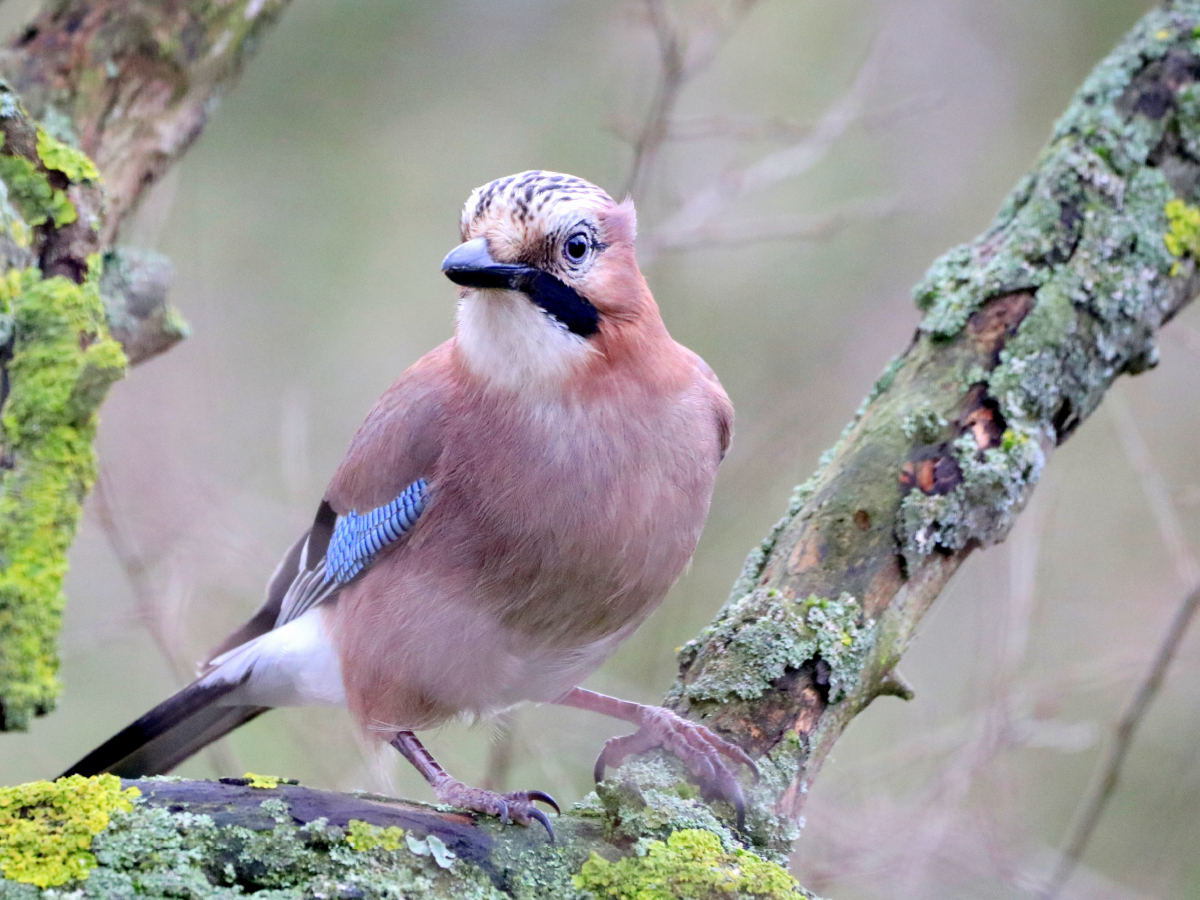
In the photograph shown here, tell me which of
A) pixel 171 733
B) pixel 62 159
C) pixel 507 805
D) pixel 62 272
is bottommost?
pixel 171 733

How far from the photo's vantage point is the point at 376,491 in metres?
3.21

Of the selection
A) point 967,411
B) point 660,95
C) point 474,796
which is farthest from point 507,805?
point 660,95

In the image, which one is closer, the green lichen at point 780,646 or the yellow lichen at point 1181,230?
the green lichen at point 780,646

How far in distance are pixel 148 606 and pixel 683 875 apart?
2.78 metres

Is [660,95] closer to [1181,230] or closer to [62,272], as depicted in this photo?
[1181,230]

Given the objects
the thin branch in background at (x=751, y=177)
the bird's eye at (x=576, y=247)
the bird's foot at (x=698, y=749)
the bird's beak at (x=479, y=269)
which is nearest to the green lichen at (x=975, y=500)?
the bird's foot at (x=698, y=749)

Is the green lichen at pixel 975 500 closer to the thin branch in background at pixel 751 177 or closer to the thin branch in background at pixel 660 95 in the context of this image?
the thin branch in background at pixel 660 95

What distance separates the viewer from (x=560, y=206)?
2787 millimetres

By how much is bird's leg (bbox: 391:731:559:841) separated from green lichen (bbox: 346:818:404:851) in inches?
11.7

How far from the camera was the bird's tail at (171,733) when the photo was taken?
3.17 metres

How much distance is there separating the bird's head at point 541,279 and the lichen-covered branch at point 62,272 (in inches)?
44.2

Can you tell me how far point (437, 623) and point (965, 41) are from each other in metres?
5.49

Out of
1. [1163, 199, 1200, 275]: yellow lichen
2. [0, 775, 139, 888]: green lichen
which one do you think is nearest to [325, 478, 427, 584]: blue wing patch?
[0, 775, 139, 888]: green lichen

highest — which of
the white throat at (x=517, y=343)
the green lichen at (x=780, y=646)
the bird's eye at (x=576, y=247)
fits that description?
the bird's eye at (x=576, y=247)
